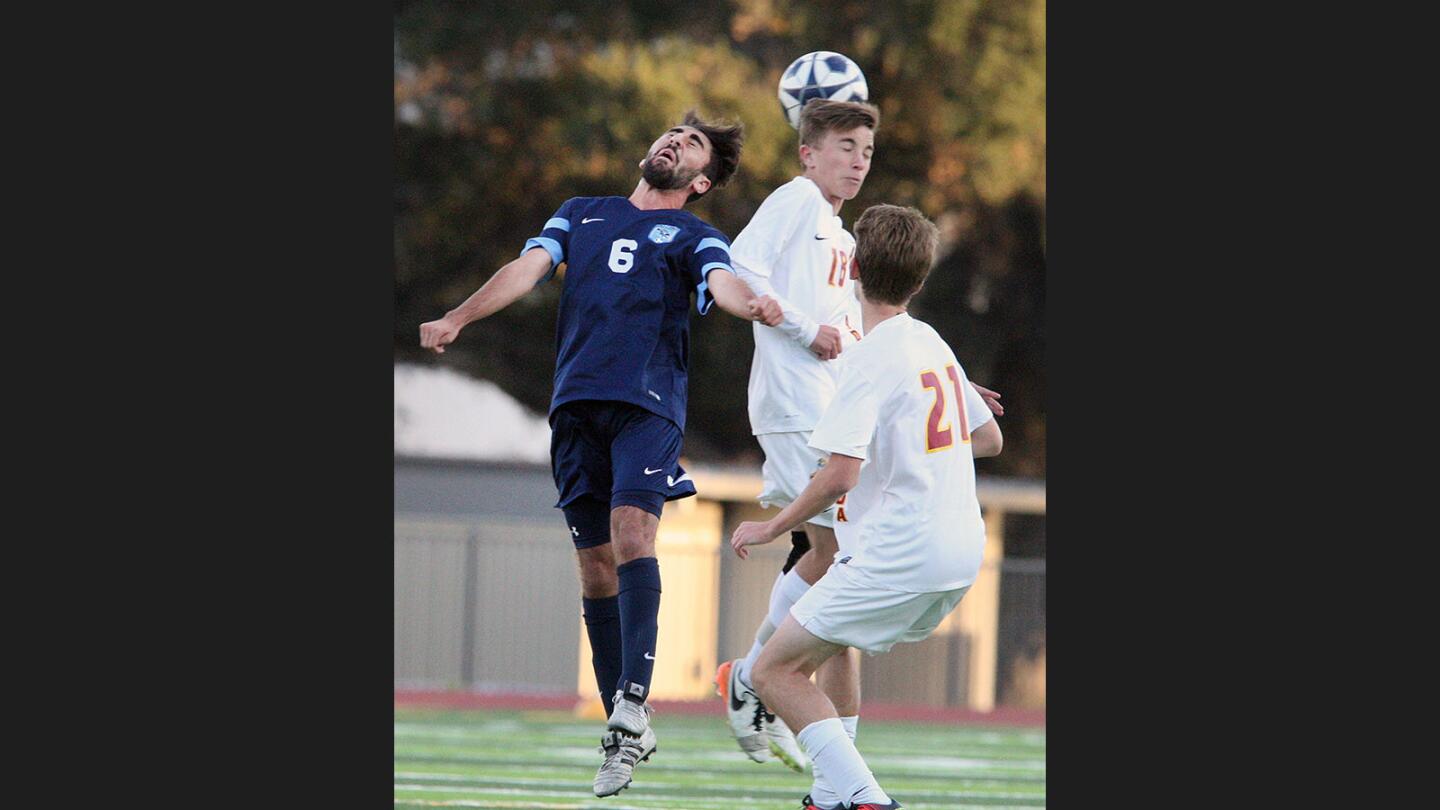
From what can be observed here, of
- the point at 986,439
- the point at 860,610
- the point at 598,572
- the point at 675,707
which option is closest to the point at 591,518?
the point at 598,572

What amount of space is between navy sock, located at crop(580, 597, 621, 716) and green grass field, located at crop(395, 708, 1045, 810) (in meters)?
0.84

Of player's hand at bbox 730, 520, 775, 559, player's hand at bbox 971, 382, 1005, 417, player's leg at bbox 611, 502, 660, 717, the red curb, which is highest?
player's hand at bbox 971, 382, 1005, 417

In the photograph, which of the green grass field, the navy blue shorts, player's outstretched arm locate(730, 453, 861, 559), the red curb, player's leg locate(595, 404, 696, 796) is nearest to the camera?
player's outstretched arm locate(730, 453, 861, 559)

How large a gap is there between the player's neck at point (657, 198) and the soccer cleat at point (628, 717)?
2.12 meters

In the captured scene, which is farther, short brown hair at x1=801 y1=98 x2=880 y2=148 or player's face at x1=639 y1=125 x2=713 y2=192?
short brown hair at x1=801 y1=98 x2=880 y2=148

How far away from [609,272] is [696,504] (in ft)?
47.6

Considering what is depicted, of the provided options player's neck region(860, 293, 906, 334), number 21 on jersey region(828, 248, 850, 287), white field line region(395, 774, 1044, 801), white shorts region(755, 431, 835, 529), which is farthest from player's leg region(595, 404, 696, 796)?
white field line region(395, 774, 1044, 801)

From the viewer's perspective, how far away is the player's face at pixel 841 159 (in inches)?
323

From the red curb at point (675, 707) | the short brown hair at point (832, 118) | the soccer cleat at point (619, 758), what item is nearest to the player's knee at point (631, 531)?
the soccer cleat at point (619, 758)

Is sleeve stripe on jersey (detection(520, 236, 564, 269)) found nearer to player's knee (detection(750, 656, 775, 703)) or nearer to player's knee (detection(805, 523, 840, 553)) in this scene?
player's knee (detection(805, 523, 840, 553))

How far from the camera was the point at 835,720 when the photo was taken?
7.04 metres

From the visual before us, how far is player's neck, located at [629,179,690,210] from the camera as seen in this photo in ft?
26.0

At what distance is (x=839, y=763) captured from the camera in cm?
697

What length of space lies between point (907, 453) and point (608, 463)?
1521mm
